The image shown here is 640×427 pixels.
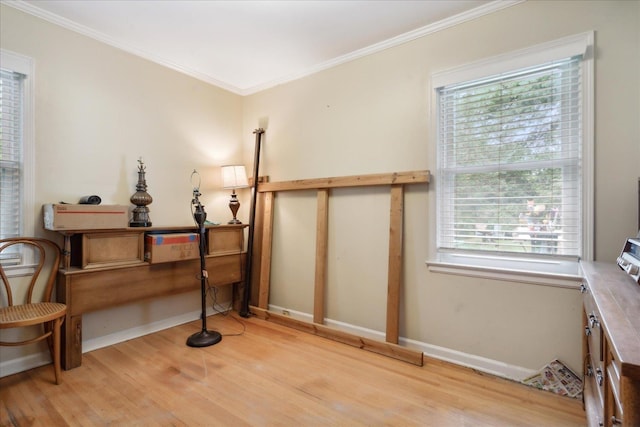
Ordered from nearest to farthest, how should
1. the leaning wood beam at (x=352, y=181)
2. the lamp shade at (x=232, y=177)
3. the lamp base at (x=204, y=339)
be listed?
1. the leaning wood beam at (x=352, y=181)
2. the lamp base at (x=204, y=339)
3. the lamp shade at (x=232, y=177)

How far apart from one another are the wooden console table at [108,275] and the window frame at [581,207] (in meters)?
2.16

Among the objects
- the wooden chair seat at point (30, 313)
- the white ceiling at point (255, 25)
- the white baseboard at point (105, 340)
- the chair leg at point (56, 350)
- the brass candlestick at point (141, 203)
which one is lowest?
the white baseboard at point (105, 340)

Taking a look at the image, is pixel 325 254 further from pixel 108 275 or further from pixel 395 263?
pixel 108 275

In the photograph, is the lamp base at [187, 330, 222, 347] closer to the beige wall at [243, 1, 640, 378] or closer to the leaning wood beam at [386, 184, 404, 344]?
the beige wall at [243, 1, 640, 378]

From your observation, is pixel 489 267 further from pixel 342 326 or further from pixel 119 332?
pixel 119 332

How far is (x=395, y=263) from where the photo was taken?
260 cm

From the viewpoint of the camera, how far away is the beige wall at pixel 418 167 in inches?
74.8

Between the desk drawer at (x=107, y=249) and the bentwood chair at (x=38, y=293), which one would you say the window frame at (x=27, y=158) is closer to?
the bentwood chair at (x=38, y=293)

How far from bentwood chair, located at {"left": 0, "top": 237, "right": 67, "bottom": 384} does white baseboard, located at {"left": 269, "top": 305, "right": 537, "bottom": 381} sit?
81.5 inches

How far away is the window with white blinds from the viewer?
2.26 metres

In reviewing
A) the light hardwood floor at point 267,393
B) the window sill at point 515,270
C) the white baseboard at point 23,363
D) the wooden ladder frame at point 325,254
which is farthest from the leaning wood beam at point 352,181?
the white baseboard at point 23,363

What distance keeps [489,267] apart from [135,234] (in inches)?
108

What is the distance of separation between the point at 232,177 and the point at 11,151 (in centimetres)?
171

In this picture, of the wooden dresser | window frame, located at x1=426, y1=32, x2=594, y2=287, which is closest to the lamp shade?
window frame, located at x1=426, y1=32, x2=594, y2=287
